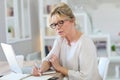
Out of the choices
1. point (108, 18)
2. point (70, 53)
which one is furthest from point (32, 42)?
point (70, 53)

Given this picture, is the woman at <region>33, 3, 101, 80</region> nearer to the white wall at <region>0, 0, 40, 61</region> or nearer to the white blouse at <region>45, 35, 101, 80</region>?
the white blouse at <region>45, 35, 101, 80</region>

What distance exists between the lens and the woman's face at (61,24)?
174cm

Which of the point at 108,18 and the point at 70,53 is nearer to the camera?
the point at 70,53

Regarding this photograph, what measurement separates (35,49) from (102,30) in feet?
3.95

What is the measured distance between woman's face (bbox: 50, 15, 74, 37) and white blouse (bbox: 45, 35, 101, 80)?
5.3 inches

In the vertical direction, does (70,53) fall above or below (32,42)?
above

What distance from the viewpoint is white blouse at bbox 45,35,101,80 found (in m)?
1.74

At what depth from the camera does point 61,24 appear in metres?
1.75

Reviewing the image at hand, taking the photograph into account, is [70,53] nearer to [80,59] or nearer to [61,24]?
[80,59]

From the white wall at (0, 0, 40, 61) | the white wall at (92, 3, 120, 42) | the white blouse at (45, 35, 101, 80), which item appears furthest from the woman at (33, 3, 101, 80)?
the white wall at (92, 3, 120, 42)

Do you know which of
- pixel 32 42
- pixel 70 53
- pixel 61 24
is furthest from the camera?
pixel 32 42

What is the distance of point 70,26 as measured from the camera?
70.9 inches

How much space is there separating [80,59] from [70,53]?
0.36 feet

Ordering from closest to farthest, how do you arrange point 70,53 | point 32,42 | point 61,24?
point 61,24
point 70,53
point 32,42
